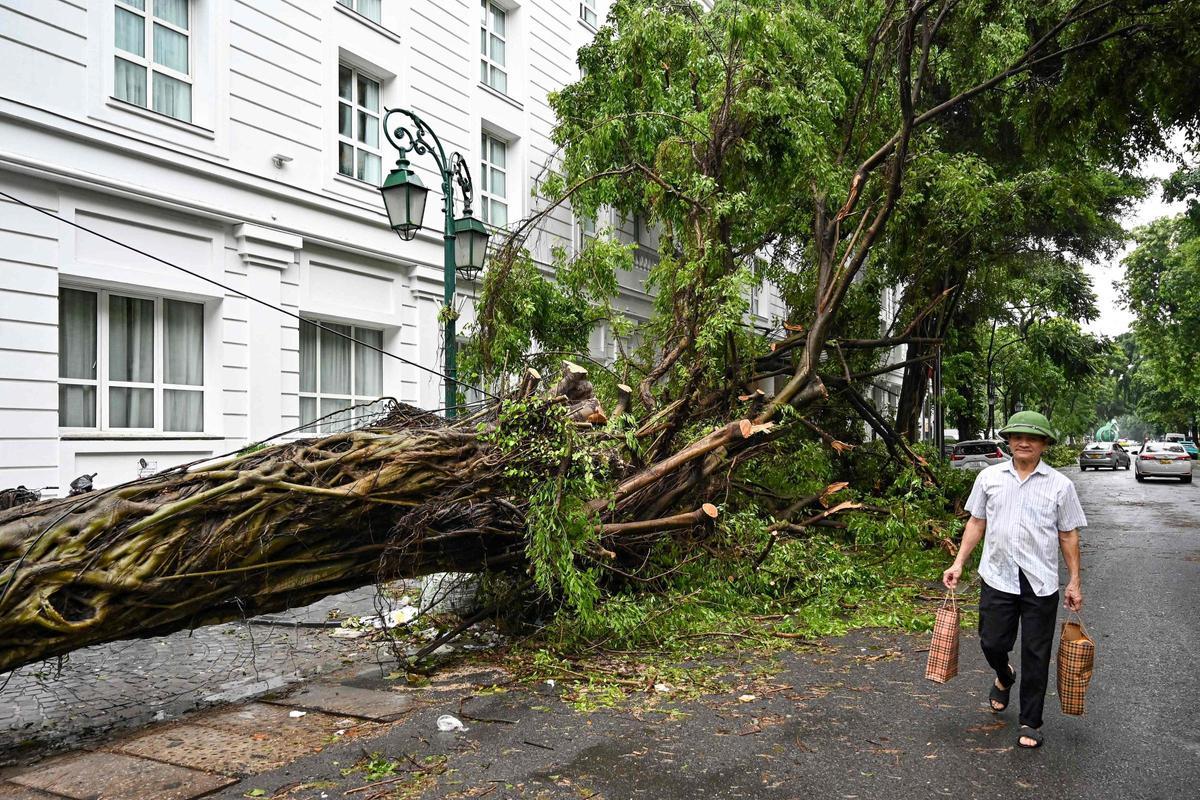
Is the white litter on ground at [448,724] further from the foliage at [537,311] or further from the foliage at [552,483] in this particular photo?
the foliage at [537,311]

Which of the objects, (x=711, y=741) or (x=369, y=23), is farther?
(x=369, y=23)

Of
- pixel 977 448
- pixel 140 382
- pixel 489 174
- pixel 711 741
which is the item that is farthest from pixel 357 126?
pixel 977 448

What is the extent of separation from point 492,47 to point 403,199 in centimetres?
901

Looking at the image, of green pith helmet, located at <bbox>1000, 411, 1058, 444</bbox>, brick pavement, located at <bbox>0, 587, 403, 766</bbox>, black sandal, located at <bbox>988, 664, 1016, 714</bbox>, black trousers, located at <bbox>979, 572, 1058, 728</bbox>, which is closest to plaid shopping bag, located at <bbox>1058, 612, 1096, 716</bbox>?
black trousers, located at <bbox>979, 572, 1058, 728</bbox>

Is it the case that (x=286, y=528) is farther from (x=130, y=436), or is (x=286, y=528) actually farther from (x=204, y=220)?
(x=204, y=220)

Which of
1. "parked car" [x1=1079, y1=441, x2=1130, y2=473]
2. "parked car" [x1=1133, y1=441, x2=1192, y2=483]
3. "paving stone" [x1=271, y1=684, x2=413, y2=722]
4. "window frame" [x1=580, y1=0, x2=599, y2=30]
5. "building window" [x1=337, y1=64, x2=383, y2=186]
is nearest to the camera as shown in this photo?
"paving stone" [x1=271, y1=684, x2=413, y2=722]

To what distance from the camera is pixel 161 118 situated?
407 inches

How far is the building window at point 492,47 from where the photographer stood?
53.5 feet

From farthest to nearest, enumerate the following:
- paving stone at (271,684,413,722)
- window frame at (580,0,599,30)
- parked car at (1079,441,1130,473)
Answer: parked car at (1079,441,1130,473)
window frame at (580,0,599,30)
paving stone at (271,684,413,722)

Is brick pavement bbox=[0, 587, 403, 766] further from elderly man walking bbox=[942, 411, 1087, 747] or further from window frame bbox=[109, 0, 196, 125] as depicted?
window frame bbox=[109, 0, 196, 125]

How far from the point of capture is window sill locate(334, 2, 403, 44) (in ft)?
42.7

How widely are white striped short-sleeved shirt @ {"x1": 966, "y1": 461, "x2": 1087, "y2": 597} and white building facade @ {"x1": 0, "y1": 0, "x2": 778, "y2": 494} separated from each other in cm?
809

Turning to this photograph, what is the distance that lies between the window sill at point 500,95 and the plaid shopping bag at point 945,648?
13.5 meters

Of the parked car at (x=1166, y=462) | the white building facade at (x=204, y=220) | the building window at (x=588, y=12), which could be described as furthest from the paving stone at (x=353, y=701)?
the parked car at (x=1166, y=462)
